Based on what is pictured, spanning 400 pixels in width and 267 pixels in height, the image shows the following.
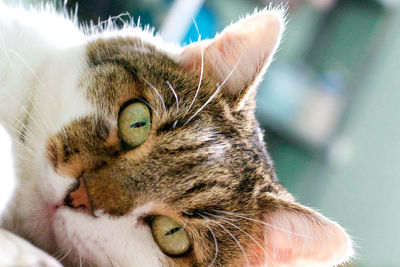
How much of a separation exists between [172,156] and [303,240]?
373mm

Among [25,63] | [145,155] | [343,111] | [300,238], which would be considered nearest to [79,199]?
[145,155]

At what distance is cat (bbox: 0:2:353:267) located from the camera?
81 centimetres

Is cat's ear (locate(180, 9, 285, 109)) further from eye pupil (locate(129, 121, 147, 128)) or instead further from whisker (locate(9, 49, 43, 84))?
whisker (locate(9, 49, 43, 84))

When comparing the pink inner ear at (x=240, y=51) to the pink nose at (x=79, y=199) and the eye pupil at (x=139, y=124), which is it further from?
the pink nose at (x=79, y=199)

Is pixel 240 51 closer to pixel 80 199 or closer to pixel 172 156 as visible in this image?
pixel 172 156

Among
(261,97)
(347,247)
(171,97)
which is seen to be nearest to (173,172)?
(171,97)

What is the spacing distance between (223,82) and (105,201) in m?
0.42

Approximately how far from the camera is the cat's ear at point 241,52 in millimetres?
977

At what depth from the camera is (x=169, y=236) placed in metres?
0.91

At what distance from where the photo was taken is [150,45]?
1.13 m

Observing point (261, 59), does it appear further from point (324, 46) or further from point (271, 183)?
point (324, 46)

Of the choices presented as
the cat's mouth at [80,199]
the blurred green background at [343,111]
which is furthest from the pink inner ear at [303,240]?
the blurred green background at [343,111]

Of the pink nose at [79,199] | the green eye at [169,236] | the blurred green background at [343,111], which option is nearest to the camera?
the pink nose at [79,199]

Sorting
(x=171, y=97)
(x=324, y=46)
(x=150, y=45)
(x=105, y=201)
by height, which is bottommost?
(x=105, y=201)
